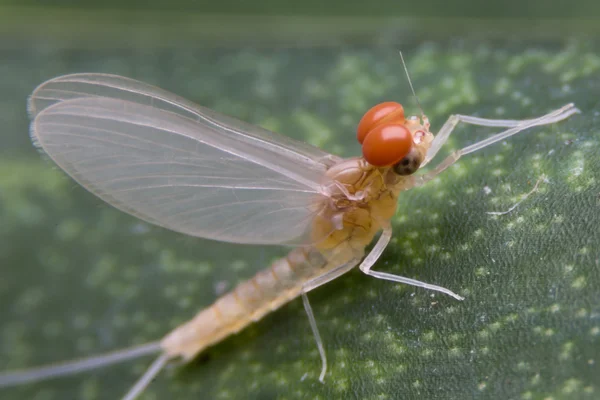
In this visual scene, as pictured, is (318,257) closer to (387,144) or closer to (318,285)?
(318,285)

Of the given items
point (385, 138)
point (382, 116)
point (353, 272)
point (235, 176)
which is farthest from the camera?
point (353, 272)

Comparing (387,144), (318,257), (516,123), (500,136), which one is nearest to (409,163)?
(387,144)

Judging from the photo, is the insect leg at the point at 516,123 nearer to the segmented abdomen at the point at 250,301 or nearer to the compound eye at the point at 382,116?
the compound eye at the point at 382,116

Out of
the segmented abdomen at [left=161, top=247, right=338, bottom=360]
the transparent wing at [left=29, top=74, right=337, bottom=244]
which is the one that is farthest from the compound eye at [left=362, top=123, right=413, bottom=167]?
the segmented abdomen at [left=161, top=247, right=338, bottom=360]

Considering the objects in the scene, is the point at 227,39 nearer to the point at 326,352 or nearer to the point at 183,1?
the point at 183,1

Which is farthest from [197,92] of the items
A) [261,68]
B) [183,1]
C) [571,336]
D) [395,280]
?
[571,336]

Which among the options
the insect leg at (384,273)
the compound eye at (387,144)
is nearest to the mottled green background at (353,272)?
the insect leg at (384,273)

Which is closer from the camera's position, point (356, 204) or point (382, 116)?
point (382, 116)
